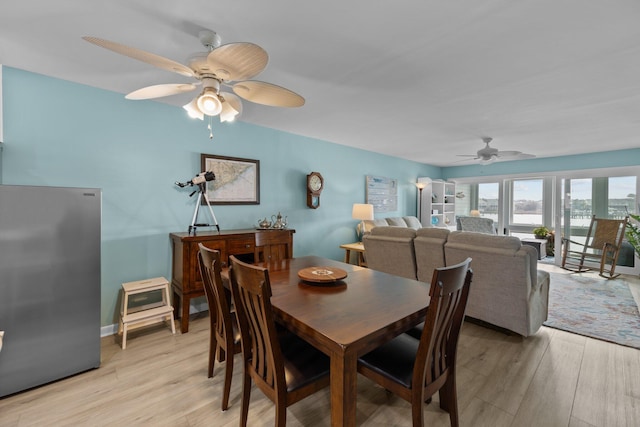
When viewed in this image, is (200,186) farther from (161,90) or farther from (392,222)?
(392,222)

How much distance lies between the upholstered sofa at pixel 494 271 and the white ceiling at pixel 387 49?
1412mm

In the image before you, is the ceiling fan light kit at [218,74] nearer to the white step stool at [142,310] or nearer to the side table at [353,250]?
the white step stool at [142,310]

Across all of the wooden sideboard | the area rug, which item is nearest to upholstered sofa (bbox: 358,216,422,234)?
the area rug

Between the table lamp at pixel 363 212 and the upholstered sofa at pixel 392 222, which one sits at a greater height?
the table lamp at pixel 363 212

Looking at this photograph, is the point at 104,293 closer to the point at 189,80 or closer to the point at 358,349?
the point at 189,80

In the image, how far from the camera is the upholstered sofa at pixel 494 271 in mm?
2357

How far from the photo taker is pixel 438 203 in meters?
6.81

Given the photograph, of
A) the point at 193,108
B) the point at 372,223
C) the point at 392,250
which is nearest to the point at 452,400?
the point at 392,250

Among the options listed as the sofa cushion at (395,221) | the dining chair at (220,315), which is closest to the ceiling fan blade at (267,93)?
the dining chair at (220,315)

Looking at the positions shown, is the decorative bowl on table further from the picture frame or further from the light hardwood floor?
the picture frame

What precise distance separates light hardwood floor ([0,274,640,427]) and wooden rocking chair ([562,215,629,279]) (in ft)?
11.1

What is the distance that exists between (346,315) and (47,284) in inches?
80.0

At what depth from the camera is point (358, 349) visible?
1079 millimetres

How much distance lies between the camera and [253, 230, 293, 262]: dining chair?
2.83 m
